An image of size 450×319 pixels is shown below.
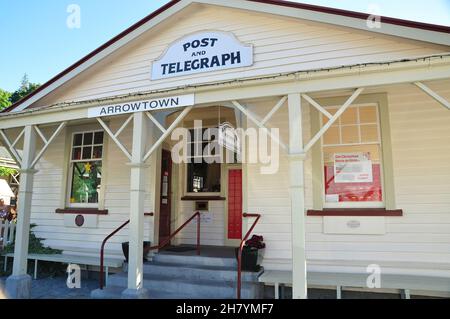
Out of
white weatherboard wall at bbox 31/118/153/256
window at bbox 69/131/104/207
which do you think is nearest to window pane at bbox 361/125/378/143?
white weatherboard wall at bbox 31/118/153/256

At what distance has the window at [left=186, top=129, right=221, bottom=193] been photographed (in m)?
8.17

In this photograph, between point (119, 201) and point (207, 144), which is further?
point (207, 144)

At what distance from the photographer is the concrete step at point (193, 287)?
5273mm

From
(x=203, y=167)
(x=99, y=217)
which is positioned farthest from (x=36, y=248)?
(x=203, y=167)

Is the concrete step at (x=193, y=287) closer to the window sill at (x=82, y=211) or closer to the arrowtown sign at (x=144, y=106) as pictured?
the window sill at (x=82, y=211)

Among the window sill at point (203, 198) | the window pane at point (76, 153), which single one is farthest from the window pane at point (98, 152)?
the window sill at point (203, 198)

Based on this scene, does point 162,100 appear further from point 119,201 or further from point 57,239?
point 57,239

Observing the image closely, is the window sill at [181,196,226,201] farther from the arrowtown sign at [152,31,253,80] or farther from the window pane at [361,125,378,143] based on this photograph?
the window pane at [361,125,378,143]

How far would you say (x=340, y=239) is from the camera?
5.71m

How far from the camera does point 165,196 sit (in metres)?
7.93

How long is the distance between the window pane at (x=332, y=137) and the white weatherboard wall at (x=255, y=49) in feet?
3.79

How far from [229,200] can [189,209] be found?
1.03 m

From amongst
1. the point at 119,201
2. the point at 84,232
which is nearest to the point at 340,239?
the point at 119,201
